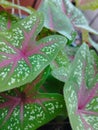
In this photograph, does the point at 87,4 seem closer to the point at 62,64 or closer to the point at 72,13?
the point at 72,13

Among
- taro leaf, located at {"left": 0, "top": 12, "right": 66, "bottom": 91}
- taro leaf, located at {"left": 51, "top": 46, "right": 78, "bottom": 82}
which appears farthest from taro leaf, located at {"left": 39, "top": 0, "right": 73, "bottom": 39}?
taro leaf, located at {"left": 0, "top": 12, "right": 66, "bottom": 91}

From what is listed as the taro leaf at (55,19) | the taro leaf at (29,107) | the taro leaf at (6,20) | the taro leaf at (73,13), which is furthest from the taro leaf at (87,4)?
the taro leaf at (29,107)

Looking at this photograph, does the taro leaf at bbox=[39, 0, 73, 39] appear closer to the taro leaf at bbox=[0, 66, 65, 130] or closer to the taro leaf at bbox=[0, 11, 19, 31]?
the taro leaf at bbox=[0, 11, 19, 31]

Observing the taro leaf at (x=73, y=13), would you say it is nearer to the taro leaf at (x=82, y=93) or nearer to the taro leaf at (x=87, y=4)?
the taro leaf at (x=87, y=4)

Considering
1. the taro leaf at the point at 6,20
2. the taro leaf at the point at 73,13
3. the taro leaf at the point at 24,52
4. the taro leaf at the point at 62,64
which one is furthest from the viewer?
the taro leaf at the point at 73,13

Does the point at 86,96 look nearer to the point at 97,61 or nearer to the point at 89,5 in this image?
the point at 97,61

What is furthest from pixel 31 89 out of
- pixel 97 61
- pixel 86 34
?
pixel 86 34
